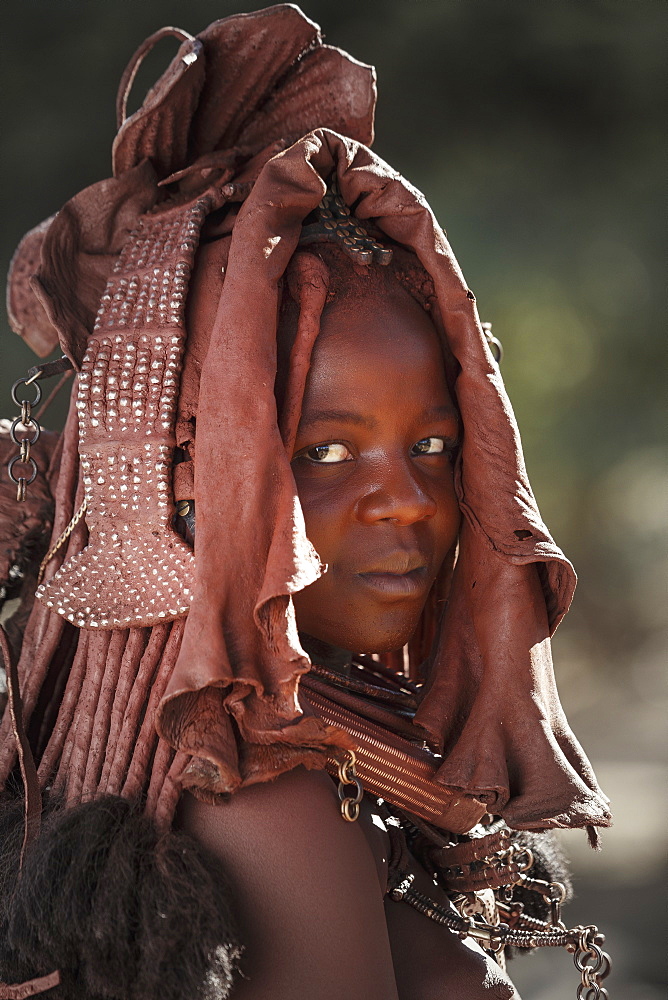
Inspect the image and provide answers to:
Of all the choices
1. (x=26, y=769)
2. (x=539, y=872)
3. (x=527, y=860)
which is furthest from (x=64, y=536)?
(x=539, y=872)

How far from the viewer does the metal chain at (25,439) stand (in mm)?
1268

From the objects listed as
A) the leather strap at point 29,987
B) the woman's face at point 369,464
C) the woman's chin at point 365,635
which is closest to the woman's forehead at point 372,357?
the woman's face at point 369,464

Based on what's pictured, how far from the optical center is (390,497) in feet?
3.97

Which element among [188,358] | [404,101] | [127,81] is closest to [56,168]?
[404,101]

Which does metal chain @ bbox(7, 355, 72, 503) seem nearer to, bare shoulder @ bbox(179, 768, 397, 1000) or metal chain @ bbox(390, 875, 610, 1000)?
bare shoulder @ bbox(179, 768, 397, 1000)

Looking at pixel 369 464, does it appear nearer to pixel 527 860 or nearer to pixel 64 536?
pixel 64 536

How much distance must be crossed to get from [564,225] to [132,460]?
2934 mm

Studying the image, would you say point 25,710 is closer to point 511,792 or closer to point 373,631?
point 373,631

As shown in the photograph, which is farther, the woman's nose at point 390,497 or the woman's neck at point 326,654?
the woman's neck at point 326,654

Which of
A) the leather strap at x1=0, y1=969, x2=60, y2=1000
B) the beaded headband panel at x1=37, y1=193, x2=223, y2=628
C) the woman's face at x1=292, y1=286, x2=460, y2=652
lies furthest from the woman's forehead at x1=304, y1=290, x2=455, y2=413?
the leather strap at x1=0, y1=969, x2=60, y2=1000

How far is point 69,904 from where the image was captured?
1.00 m

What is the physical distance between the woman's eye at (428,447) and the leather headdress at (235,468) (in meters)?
0.04

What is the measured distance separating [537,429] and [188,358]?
2797 mm

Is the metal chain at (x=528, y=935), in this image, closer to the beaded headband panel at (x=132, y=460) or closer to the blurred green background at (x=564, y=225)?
the beaded headband panel at (x=132, y=460)
